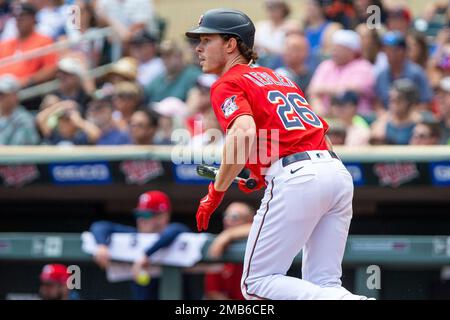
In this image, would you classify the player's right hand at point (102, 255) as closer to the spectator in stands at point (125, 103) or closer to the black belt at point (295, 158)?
the spectator in stands at point (125, 103)

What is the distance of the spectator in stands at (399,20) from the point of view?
10.1 m

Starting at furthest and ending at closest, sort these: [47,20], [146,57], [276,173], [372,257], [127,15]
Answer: [47,20], [127,15], [146,57], [372,257], [276,173]

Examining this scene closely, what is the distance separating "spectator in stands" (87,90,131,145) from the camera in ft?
31.1

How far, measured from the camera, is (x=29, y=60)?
11.6 metres

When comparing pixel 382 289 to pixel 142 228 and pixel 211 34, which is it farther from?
pixel 211 34

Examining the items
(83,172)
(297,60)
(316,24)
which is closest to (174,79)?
(297,60)

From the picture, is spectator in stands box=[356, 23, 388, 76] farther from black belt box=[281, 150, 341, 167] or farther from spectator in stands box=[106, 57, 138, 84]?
black belt box=[281, 150, 341, 167]

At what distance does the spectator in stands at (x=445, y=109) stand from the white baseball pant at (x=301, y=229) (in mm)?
3559

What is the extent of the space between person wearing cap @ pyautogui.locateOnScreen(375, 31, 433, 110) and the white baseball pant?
4.25m

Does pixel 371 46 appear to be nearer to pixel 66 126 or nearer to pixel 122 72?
pixel 122 72

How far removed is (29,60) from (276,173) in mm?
6964

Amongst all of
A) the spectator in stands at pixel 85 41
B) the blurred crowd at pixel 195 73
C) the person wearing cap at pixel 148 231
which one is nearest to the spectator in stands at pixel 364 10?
the blurred crowd at pixel 195 73

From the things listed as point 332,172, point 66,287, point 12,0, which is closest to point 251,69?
point 332,172
